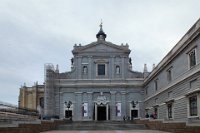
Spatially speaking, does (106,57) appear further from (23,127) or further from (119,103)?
(23,127)

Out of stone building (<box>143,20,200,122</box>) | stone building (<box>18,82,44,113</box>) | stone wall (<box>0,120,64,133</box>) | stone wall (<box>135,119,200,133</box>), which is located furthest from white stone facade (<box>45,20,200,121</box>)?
stone wall (<box>135,119,200,133</box>)

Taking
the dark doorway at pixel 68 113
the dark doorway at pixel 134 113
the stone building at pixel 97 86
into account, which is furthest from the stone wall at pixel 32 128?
the dark doorway at pixel 134 113

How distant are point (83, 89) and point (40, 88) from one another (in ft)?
44.8

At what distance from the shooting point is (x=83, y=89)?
5012 cm

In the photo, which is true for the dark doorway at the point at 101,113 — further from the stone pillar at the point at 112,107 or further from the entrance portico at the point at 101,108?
the stone pillar at the point at 112,107

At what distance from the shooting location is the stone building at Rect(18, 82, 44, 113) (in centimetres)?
5991

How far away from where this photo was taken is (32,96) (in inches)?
2381

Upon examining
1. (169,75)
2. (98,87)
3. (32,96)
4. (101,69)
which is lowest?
(32,96)

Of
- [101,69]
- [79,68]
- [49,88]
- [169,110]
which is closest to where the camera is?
[169,110]

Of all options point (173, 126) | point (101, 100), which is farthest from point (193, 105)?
point (101, 100)

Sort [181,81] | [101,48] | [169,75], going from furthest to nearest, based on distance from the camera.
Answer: [101,48] → [169,75] → [181,81]

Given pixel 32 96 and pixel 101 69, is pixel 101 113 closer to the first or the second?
pixel 101 69

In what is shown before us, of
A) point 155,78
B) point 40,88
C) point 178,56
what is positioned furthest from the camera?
point 40,88

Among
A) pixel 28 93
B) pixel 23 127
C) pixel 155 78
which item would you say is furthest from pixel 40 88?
pixel 23 127
